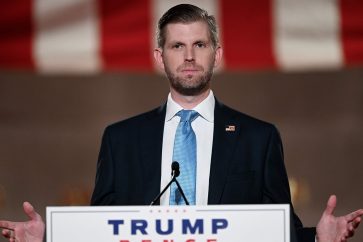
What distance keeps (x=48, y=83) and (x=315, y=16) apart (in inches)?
64.2

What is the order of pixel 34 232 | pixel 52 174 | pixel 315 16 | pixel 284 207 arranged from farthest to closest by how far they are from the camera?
pixel 52 174, pixel 315 16, pixel 34 232, pixel 284 207

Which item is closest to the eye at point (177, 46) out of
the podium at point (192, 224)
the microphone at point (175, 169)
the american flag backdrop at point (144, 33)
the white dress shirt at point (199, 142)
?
the white dress shirt at point (199, 142)

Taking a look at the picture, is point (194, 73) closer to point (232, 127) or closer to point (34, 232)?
point (232, 127)

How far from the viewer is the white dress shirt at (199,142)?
2195 mm

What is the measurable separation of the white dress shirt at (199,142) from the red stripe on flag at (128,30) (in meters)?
0.82

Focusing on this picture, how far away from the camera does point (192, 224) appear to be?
1922 millimetres

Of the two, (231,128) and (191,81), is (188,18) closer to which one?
(191,81)

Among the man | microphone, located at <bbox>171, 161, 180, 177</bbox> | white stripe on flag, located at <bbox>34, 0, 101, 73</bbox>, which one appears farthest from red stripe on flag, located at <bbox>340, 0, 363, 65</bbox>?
microphone, located at <bbox>171, 161, 180, 177</bbox>

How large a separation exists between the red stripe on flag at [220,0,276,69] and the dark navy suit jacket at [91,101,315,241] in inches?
32.6

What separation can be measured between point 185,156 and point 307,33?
101cm

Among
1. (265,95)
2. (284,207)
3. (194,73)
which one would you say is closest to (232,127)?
(194,73)

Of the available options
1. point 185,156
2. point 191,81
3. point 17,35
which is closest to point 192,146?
point 185,156

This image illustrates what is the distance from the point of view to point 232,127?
7.43 ft

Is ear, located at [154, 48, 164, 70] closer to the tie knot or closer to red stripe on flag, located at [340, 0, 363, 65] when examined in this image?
the tie knot
